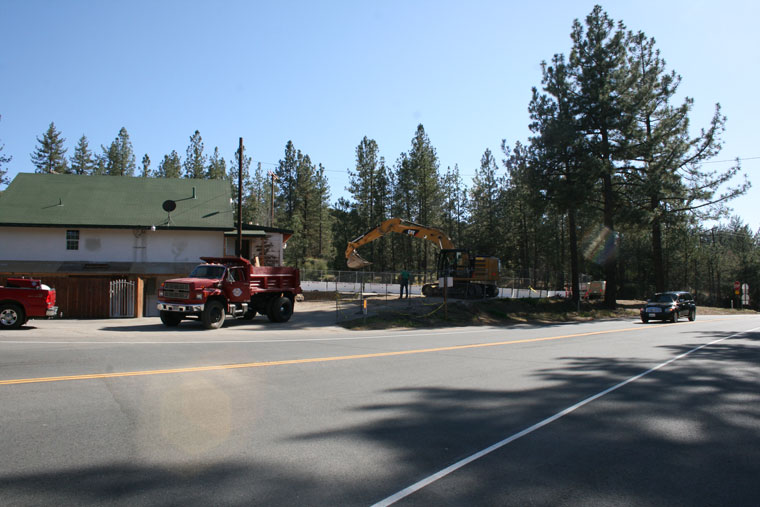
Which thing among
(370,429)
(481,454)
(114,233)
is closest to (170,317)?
(114,233)

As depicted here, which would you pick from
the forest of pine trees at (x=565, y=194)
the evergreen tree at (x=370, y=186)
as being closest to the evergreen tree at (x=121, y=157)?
the forest of pine trees at (x=565, y=194)

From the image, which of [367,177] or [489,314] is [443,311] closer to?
[489,314]

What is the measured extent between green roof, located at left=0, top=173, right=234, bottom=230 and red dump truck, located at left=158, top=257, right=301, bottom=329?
426 inches

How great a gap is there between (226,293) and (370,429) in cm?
1490

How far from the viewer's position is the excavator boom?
28.2 metres

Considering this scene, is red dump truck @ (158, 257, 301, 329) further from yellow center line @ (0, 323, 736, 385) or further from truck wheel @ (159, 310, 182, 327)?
yellow center line @ (0, 323, 736, 385)

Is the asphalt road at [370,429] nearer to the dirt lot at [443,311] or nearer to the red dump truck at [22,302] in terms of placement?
the red dump truck at [22,302]

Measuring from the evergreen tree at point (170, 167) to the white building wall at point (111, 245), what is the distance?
44160mm

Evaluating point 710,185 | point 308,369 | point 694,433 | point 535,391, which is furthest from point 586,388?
point 710,185

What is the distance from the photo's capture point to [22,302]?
56.3 feet

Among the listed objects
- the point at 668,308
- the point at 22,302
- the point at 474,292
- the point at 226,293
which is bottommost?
the point at 668,308

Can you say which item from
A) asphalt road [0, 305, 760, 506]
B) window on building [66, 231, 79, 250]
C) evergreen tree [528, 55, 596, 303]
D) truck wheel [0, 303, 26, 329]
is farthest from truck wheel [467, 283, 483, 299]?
window on building [66, 231, 79, 250]

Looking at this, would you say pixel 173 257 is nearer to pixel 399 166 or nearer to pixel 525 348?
pixel 525 348

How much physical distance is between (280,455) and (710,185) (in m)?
39.2
